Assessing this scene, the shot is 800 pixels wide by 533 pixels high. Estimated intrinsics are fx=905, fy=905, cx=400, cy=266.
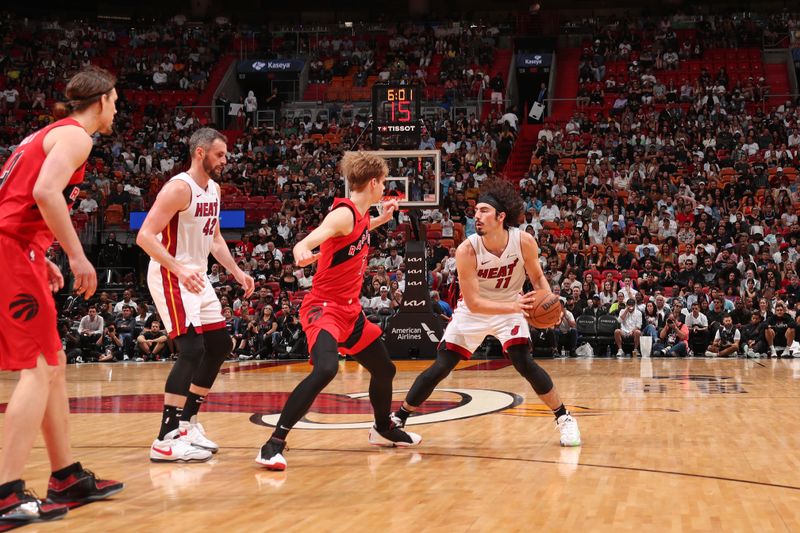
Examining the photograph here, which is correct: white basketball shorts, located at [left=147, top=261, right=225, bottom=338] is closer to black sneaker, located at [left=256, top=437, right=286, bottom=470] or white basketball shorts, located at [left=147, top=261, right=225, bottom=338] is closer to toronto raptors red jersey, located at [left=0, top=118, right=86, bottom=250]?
black sneaker, located at [left=256, top=437, right=286, bottom=470]

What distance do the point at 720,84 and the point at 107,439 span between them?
23535 mm

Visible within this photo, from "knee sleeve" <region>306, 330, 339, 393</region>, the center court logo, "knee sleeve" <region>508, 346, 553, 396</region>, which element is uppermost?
"knee sleeve" <region>306, 330, 339, 393</region>

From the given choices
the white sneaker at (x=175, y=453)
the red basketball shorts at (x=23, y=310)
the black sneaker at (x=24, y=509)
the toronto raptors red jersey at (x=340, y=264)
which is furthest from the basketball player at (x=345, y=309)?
the red basketball shorts at (x=23, y=310)

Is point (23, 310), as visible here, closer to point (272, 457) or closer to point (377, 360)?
point (272, 457)

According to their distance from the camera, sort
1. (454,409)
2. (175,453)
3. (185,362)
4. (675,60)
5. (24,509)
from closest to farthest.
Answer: (24,509) → (175,453) → (185,362) → (454,409) → (675,60)

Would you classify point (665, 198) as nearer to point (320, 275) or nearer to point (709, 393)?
point (709, 393)

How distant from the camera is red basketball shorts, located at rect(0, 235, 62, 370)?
379 centimetres

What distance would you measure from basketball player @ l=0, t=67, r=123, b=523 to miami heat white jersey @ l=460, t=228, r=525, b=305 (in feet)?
9.30

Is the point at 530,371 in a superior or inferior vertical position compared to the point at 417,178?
inferior

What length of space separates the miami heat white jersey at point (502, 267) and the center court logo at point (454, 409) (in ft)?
4.93

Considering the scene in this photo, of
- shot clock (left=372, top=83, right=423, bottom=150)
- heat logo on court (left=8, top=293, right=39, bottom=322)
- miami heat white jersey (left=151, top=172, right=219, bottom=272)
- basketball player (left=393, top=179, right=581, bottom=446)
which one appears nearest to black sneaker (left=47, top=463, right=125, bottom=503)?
heat logo on court (left=8, top=293, right=39, bottom=322)

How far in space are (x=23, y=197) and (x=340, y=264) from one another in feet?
6.89

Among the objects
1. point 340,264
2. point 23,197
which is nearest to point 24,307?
point 23,197

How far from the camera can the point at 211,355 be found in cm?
573
